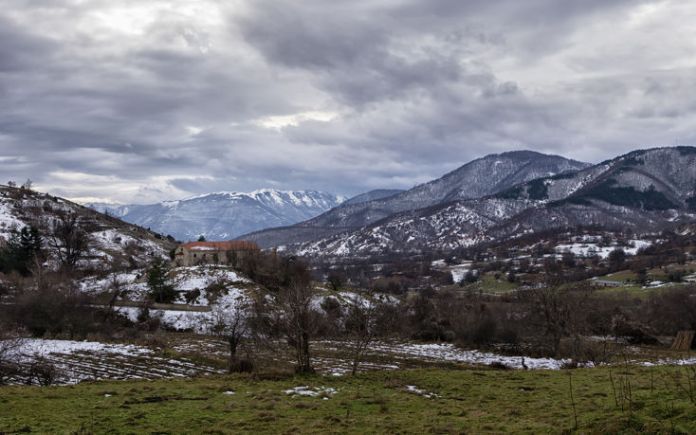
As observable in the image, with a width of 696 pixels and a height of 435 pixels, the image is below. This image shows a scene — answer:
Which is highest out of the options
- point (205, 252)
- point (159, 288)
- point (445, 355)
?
point (205, 252)

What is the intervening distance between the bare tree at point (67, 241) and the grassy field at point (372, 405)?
110 metres

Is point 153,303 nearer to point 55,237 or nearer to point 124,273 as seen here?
point 124,273

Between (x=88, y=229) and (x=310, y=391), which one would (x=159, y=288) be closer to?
(x=310, y=391)

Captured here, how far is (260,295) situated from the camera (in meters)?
93.7

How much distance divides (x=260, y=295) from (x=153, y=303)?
19.0 meters

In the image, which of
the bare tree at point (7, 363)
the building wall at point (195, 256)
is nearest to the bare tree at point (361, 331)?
the bare tree at point (7, 363)

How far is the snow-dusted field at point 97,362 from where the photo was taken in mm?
37594

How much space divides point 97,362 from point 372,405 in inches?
1188

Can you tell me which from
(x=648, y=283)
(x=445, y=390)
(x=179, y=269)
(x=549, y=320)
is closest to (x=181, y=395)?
(x=445, y=390)

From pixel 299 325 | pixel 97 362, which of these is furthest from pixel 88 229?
pixel 299 325

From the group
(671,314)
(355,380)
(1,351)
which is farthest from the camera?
(671,314)

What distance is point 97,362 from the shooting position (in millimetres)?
43250

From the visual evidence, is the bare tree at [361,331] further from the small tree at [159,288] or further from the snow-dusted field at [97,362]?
the small tree at [159,288]

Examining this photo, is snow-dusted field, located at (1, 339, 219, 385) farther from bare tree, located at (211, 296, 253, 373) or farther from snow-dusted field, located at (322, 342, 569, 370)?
snow-dusted field, located at (322, 342, 569, 370)
